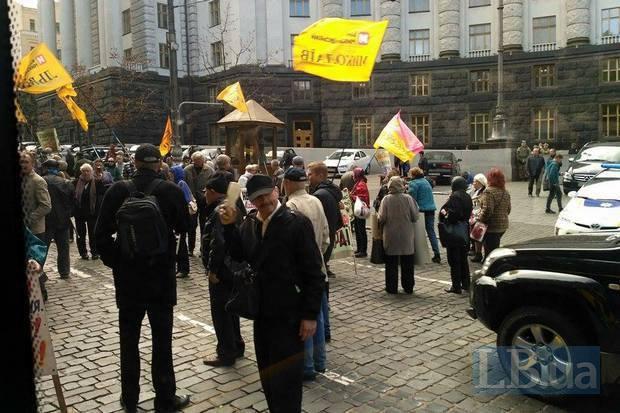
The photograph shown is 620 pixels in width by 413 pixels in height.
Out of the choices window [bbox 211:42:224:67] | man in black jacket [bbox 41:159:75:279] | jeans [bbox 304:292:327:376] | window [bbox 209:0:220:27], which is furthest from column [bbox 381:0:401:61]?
jeans [bbox 304:292:327:376]

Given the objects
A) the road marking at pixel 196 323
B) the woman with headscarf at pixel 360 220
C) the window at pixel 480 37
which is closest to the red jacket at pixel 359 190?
the woman with headscarf at pixel 360 220

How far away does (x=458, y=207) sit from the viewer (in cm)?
809

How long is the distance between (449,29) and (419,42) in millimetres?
2327

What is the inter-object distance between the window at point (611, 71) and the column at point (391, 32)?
1304 cm

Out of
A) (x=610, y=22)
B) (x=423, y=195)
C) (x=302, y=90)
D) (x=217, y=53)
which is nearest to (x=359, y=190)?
(x=423, y=195)

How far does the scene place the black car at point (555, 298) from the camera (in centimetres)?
408

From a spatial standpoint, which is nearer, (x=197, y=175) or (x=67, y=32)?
(x=197, y=175)

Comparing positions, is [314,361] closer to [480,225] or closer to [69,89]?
[480,225]

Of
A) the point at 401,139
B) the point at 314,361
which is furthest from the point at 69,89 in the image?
the point at 314,361

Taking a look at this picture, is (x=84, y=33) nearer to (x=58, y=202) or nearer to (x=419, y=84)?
(x=419, y=84)

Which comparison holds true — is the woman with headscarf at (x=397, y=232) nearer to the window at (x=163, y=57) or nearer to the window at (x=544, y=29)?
the window at (x=544, y=29)

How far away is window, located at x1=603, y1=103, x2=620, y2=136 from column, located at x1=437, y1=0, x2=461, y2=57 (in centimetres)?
1011

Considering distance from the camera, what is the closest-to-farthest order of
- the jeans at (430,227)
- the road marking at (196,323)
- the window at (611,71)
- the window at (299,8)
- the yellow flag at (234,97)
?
the road marking at (196,323) < the jeans at (430,227) < the yellow flag at (234,97) < the window at (611,71) < the window at (299,8)

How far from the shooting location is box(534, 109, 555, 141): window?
117 ft
